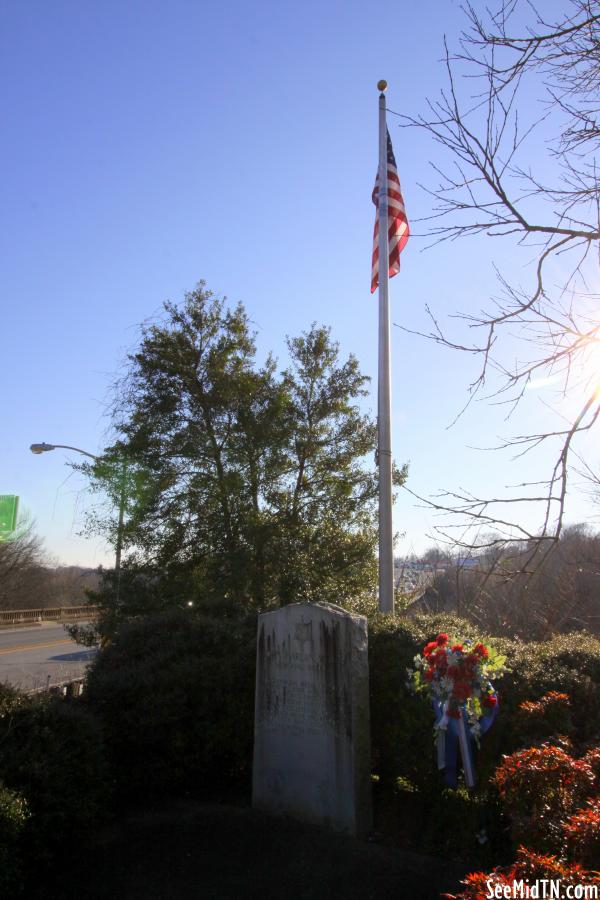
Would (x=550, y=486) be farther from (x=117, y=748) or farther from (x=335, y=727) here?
(x=117, y=748)

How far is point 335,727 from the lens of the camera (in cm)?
582

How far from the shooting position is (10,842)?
4352 mm

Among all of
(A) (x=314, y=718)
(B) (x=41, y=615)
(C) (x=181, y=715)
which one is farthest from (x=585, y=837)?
(B) (x=41, y=615)

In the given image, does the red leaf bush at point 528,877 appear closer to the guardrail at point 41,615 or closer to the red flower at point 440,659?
the red flower at point 440,659

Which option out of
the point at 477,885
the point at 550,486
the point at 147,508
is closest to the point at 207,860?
the point at 477,885

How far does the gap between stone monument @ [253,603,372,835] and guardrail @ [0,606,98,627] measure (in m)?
31.3

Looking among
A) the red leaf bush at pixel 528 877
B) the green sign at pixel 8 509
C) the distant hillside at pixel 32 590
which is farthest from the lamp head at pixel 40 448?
the distant hillside at pixel 32 590

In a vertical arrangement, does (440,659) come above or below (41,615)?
above

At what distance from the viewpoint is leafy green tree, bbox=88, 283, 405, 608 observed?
1210cm

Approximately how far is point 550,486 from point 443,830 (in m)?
2.94

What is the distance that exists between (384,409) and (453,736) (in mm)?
5010

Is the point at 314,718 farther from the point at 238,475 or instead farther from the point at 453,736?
the point at 238,475

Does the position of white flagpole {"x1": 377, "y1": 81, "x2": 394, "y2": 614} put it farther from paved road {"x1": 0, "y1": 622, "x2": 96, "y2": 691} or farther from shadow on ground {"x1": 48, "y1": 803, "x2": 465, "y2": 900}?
paved road {"x1": 0, "y1": 622, "x2": 96, "y2": 691}

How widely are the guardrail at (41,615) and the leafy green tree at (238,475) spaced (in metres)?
24.8
